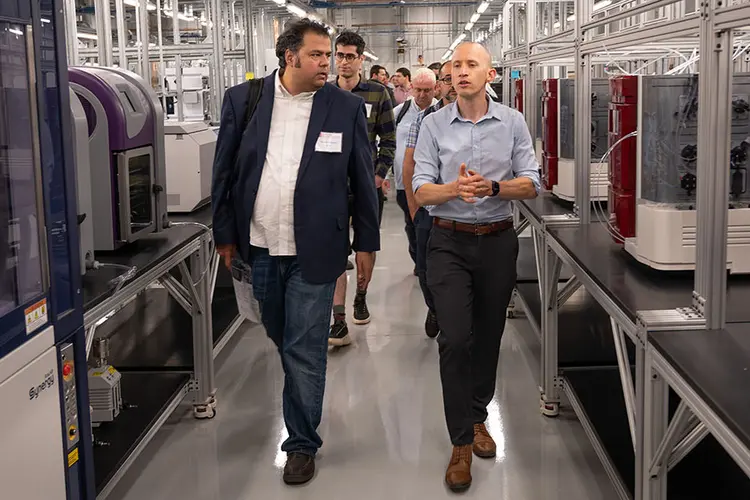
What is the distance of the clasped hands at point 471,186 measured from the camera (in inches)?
102

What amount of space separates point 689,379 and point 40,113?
1478 mm

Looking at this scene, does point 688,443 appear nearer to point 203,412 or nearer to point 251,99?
point 251,99

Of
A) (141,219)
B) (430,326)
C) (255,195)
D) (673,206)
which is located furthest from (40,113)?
(430,326)

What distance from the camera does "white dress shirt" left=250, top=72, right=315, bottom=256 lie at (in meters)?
2.73

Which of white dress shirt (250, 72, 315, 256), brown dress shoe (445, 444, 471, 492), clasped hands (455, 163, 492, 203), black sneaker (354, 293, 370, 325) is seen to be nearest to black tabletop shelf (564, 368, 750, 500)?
brown dress shoe (445, 444, 471, 492)

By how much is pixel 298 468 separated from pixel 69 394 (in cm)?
117

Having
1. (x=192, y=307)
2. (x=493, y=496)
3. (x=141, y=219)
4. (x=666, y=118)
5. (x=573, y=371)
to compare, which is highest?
(x=666, y=118)

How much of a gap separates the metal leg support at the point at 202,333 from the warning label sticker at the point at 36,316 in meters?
1.64

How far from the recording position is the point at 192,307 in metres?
3.46

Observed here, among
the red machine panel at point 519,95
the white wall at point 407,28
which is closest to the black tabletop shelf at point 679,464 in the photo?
the red machine panel at point 519,95

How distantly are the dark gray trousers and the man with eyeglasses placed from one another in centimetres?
167

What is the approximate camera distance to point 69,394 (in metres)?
1.95

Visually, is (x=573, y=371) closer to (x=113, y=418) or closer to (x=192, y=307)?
(x=192, y=307)

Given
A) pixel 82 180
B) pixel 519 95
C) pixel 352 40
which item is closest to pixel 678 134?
pixel 82 180
